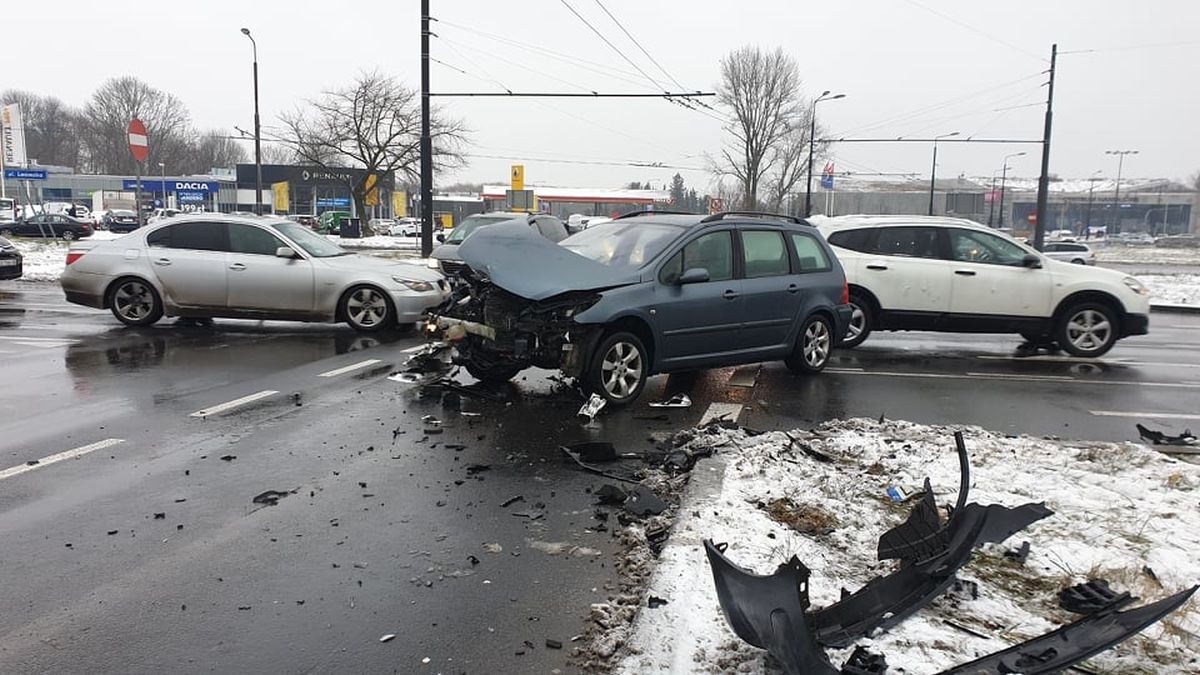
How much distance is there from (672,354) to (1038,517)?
4028 mm

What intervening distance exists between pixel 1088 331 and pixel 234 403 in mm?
→ 11052

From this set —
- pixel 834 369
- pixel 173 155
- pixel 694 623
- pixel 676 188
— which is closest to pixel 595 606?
pixel 694 623

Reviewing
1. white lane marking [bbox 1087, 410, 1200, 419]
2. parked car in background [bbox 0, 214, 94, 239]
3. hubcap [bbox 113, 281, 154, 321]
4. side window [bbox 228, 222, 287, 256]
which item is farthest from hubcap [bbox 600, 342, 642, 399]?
parked car in background [bbox 0, 214, 94, 239]

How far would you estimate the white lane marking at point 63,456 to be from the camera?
5348 millimetres

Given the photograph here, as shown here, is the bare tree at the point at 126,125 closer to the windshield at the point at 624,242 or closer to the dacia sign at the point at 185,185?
the dacia sign at the point at 185,185

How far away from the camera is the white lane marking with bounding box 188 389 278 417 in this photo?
7016 millimetres

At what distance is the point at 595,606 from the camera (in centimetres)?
362

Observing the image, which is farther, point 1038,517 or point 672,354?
point 672,354

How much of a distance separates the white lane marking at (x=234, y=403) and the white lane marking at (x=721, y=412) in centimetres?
420

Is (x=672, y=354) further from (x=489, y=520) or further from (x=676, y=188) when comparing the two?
(x=676, y=188)

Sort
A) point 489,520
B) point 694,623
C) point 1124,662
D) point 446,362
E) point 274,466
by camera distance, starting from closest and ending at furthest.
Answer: point 1124,662
point 694,623
point 489,520
point 274,466
point 446,362

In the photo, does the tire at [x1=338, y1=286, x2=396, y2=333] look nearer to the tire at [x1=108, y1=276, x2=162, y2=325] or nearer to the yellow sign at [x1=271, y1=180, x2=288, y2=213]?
the tire at [x1=108, y1=276, x2=162, y2=325]

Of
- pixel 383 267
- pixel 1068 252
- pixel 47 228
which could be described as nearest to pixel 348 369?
pixel 383 267

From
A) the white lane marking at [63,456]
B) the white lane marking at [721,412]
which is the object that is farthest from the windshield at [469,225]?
the white lane marking at [63,456]
